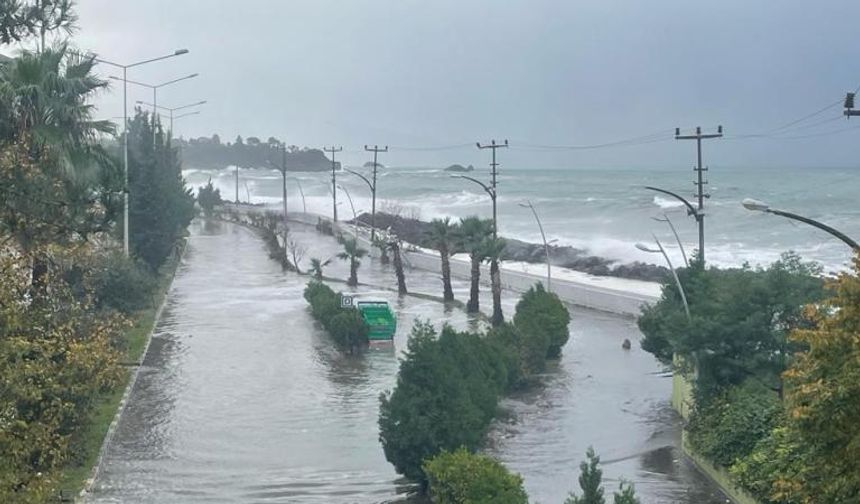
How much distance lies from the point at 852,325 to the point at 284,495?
1026cm

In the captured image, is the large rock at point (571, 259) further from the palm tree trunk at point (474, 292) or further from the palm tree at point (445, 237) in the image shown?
the palm tree trunk at point (474, 292)

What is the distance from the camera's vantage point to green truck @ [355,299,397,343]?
3238 centimetres

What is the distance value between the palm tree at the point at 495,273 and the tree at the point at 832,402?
1042 inches

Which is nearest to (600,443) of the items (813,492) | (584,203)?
(813,492)

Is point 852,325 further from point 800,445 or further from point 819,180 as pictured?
point 819,180

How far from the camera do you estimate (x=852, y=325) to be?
31.3 ft

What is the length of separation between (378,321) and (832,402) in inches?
939

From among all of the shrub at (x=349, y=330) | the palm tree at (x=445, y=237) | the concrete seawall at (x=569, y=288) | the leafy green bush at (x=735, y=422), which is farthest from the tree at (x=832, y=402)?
the palm tree at (x=445, y=237)

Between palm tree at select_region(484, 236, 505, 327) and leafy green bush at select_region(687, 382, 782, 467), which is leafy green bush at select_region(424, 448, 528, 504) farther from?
palm tree at select_region(484, 236, 505, 327)

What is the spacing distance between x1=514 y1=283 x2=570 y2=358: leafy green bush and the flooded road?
590mm

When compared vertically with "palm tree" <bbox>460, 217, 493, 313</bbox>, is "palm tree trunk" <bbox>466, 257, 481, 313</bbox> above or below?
below

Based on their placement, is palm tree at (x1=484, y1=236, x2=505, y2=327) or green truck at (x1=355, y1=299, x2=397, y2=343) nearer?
green truck at (x1=355, y1=299, x2=397, y2=343)

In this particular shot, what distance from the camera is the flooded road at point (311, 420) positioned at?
59.9 ft

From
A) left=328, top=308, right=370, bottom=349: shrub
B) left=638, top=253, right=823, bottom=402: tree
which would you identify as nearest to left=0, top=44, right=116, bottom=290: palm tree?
left=638, top=253, right=823, bottom=402: tree
